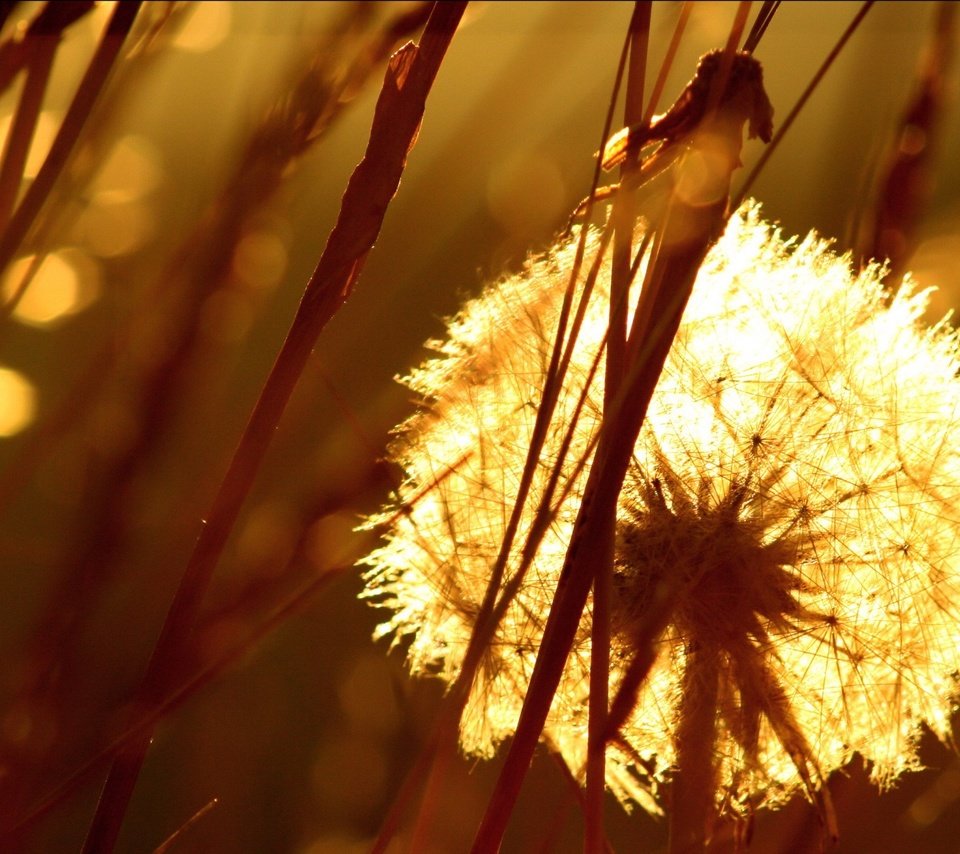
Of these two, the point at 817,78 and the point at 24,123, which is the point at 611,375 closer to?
the point at 817,78

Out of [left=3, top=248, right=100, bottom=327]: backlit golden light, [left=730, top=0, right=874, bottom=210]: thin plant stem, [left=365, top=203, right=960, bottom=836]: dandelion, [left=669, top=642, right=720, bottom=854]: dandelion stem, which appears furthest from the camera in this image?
[left=3, top=248, right=100, bottom=327]: backlit golden light

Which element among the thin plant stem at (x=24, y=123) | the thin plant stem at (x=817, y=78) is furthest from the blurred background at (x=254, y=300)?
the thin plant stem at (x=817, y=78)

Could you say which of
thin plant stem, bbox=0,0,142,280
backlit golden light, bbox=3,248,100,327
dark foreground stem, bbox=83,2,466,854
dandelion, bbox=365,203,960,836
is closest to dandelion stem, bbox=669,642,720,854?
dandelion, bbox=365,203,960,836

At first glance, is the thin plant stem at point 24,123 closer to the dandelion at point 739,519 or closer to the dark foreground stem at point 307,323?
the dark foreground stem at point 307,323

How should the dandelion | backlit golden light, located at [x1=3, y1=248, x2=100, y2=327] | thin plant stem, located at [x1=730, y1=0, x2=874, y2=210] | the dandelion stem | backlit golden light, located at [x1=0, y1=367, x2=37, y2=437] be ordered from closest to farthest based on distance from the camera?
thin plant stem, located at [x1=730, y1=0, x2=874, y2=210], the dandelion stem, the dandelion, backlit golden light, located at [x1=3, y1=248, x2=100, y2=327], backlit golden light, located at [x1=0, y1=367, x2=37, y2=437]

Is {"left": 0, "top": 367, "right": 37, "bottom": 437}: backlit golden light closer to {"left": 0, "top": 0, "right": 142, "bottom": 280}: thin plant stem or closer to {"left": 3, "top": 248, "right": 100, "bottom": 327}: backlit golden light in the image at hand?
{"left": 3, "top": 248, "right": 100, "bottom": 327}: backlit golden light

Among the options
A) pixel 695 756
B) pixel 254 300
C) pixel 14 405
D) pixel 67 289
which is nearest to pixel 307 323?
pixel 254 300

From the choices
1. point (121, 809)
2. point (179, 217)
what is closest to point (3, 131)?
point (179, 217)
